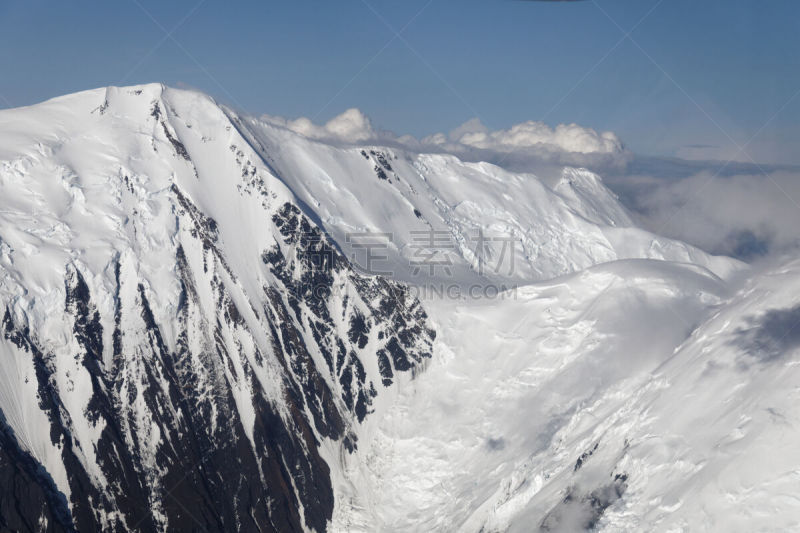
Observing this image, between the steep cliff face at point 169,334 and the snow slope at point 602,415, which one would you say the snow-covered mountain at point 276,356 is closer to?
the steep cliff face at point 169,334

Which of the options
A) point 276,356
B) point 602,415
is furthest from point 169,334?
point 602,415

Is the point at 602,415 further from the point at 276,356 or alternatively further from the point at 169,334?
the point at 169,334

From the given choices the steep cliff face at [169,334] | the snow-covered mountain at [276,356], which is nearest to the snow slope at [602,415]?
the snow-covered mountain at [276,356]

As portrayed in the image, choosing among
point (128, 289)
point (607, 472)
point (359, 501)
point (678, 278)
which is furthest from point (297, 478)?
point (678, 278)

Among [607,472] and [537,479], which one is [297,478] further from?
[607,472]

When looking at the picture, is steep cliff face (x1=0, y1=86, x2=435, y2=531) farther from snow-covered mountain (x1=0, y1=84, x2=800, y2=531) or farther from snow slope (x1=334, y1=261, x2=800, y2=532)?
snow slope (x1=334, y1=261, x2=800, y2=532)

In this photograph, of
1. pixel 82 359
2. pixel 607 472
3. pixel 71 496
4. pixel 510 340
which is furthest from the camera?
pixel 510 340
